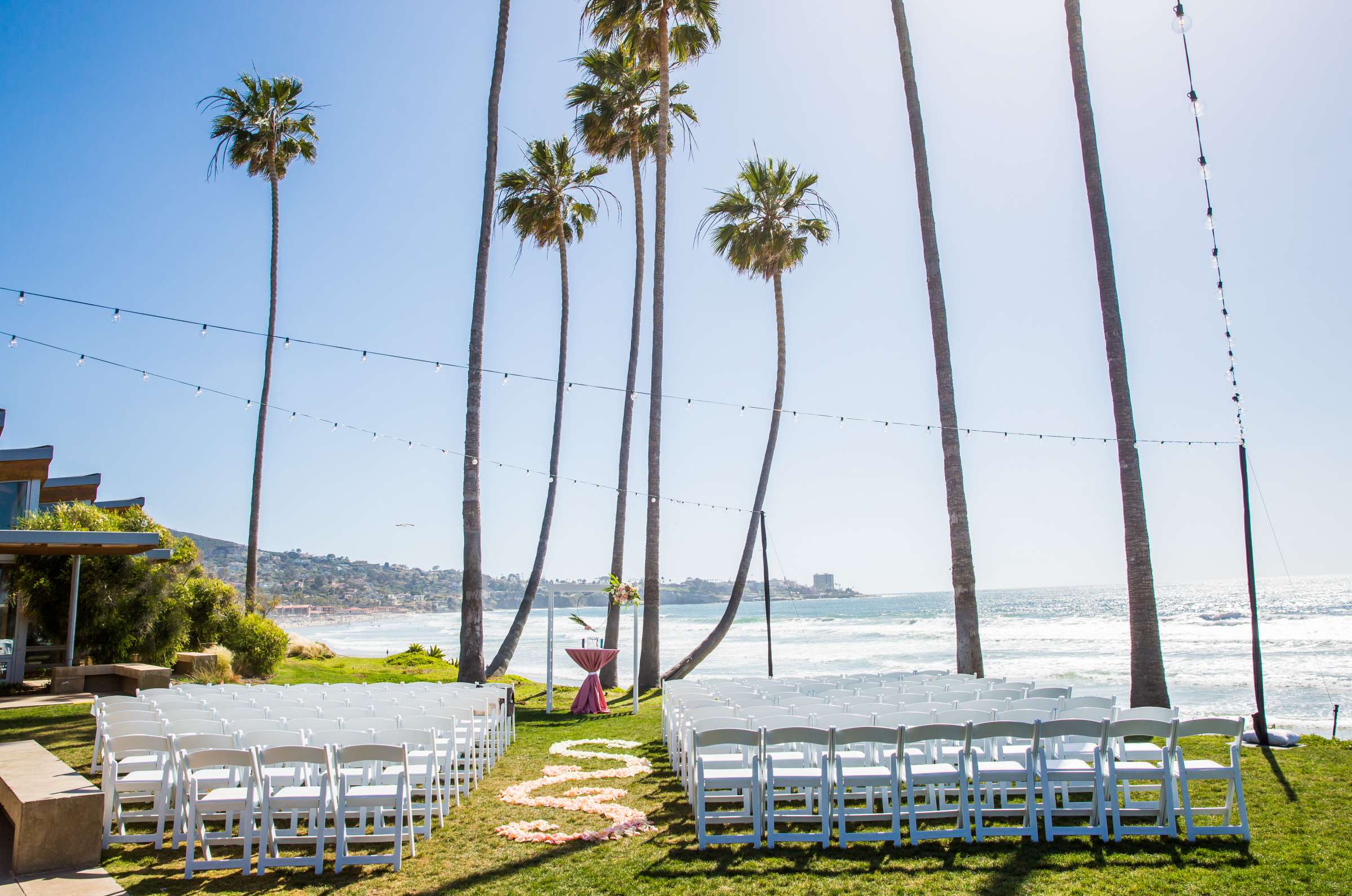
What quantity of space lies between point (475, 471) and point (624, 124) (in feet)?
30.1

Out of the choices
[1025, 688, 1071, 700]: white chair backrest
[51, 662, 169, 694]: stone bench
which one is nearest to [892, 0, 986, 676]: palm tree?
[1025, 688, 1071, 700]: white chair backrest

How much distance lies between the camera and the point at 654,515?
56.4 ft

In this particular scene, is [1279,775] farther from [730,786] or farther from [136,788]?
[136,788]

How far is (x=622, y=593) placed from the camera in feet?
49.1

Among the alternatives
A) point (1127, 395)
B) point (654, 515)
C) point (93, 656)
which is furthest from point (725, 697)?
point (93, 656)

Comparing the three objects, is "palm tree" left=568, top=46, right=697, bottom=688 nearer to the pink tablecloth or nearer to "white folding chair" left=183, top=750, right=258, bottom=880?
the pink tablecloth

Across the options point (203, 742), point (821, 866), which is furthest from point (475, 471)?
point (821, 866)

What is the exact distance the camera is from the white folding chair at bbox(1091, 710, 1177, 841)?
18.4 feet

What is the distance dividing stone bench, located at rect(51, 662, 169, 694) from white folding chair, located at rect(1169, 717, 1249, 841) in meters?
13.9

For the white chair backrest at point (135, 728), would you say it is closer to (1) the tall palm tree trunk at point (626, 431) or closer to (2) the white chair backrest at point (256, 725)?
(2) the white chair backrest at point (256, 725)

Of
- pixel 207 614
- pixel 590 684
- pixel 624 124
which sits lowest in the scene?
pixel 590 684

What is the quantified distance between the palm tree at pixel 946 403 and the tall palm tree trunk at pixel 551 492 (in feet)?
26.7

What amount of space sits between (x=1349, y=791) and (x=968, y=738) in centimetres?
357

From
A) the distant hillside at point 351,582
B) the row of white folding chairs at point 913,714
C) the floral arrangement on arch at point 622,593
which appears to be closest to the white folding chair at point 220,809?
the row of white folding chairs at point 913,714
